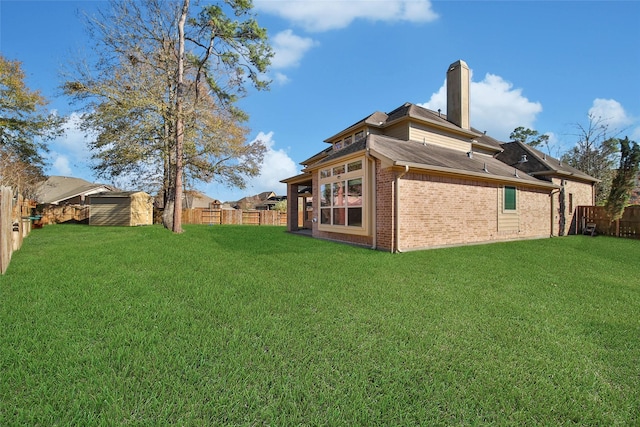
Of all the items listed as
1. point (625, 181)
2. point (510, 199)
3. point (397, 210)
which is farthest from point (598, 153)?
point (397, 210)

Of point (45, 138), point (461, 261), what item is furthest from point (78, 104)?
point (461, 261)

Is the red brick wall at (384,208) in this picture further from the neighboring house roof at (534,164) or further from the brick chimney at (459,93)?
the neighboring house roof at (534,164)

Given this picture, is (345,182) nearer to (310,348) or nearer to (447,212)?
(447,212)

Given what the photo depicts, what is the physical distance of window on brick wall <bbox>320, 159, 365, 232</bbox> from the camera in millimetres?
9336

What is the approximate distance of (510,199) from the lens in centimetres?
1150

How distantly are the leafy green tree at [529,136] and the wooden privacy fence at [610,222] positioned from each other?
78.9ft

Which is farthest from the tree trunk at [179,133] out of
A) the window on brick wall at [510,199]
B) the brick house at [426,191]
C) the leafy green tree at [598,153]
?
the leafy green tree at [598,153]

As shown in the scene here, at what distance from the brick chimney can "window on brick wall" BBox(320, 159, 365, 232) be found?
931cm

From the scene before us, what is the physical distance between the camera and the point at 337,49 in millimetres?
11016

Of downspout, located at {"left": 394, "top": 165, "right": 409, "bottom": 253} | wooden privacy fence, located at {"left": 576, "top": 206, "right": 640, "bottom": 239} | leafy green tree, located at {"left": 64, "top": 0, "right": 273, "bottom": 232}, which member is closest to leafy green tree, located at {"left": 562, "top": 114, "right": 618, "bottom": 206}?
wooden privacy fence, located at {"left": 576, "top": 206, "right": 640, "bottom": 239}

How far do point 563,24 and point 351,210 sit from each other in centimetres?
929

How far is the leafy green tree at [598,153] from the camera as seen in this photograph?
22328mm

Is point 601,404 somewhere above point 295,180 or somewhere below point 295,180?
below

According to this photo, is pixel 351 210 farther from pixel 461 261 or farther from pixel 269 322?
pixel 269 322
